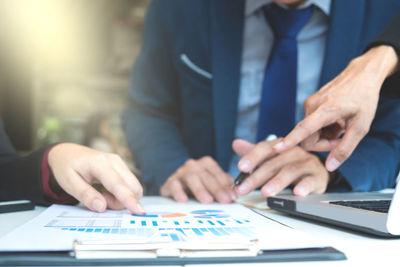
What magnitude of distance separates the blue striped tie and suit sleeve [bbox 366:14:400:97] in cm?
31

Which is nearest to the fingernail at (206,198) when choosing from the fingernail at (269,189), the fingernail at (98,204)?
the fingernail at (269,189)

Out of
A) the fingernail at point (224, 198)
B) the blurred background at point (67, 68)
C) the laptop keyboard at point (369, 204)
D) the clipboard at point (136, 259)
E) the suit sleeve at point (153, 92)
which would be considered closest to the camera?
the clipboard at point (136, 259)

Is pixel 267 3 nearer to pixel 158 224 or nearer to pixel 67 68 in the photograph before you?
pixel 158 224

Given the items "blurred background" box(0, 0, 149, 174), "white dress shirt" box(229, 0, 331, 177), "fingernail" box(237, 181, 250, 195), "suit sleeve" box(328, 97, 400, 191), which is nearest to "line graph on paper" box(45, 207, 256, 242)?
"fingernail" box(237, 181, 250, 195)

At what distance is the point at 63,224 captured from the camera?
456 mm

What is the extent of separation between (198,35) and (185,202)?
1.89ft

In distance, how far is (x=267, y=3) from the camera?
1.04 meters

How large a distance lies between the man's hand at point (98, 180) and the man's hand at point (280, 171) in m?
0.22

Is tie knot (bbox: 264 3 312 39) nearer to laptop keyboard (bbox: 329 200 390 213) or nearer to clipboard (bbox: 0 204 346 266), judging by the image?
laptop keyboard (bbox: 329 200 390 213)

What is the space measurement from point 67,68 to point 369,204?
3295 millimetres

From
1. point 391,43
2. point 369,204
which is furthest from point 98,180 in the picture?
point 391,43

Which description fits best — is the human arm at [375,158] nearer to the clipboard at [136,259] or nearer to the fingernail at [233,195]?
the fingernail at [233,195]

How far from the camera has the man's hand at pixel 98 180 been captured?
0.56 m

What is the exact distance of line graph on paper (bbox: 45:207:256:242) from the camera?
0.40 m
